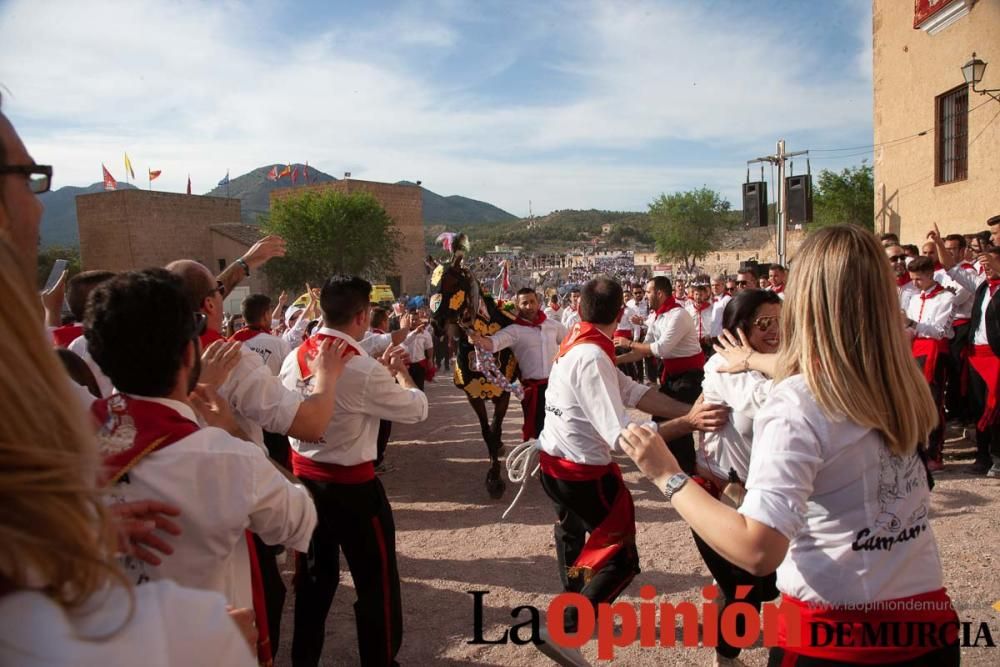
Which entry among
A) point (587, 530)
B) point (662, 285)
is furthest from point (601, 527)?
point (662, 285)

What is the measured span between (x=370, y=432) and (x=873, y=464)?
2218 millimetres

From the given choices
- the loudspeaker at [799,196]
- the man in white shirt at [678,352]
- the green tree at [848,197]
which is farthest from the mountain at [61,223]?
the man in white shirt at [678,352]

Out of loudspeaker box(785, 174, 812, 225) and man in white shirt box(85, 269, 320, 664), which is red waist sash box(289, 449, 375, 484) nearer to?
man in white shirt box(85, 269, 320, 664)

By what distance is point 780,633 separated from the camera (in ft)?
5.86

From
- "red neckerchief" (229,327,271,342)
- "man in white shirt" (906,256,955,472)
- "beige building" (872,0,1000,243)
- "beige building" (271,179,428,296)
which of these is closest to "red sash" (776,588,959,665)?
"red neckerchief" (229,327,271,342)

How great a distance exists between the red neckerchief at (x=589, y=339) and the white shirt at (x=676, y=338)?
2.84 m

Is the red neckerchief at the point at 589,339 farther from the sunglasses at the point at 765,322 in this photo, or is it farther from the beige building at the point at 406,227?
the beige building at the point at 406,227

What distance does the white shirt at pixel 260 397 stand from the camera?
103 inches

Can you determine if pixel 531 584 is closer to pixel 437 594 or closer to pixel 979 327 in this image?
pixel 437 594

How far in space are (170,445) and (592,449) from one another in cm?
221

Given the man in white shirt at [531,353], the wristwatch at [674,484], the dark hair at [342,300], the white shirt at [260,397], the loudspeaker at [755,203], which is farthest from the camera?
the loudspeaker at [755,203]

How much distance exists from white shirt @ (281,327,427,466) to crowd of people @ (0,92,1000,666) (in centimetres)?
1

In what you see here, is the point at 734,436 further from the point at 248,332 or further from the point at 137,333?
the point at 248,332

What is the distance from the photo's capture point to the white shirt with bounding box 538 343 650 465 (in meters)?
3.02
